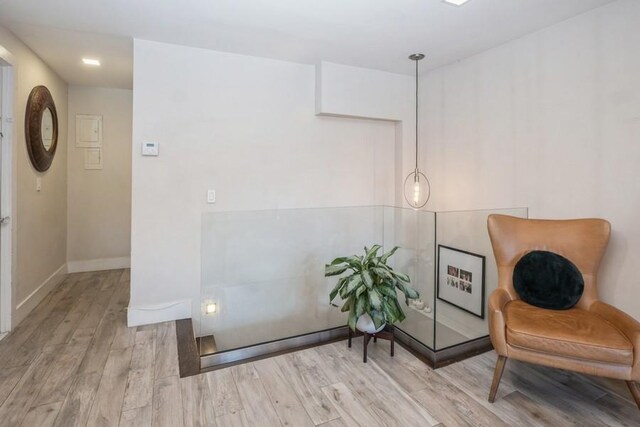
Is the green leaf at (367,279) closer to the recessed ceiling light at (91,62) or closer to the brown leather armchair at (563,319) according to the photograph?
the brown leather armchair at (563,319)

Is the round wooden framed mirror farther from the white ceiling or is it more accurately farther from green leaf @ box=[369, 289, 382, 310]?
green leaf @ box=[369, 289, 382, 310]

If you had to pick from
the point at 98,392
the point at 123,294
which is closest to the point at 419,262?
the point at 98,392

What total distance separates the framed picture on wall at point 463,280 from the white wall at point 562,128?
0.56m

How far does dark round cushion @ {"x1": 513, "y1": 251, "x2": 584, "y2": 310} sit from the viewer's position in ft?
7.46

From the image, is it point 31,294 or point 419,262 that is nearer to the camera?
point 419,262

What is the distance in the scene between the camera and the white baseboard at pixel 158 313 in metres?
3.04

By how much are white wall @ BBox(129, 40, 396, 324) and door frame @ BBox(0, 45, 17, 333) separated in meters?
0.93

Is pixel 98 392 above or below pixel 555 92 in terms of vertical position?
below

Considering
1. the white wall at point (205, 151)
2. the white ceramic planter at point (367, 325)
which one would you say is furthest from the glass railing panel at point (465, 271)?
the white wall at point (205, 151)

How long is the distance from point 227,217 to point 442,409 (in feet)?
6.67

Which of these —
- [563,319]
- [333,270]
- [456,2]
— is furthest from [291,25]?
[563,319]

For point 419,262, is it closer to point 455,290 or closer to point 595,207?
point 455,290

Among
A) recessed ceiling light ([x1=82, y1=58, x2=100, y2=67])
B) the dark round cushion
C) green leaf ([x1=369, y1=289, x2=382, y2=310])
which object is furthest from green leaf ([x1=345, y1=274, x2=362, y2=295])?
recessed ceiling light ([x1=82, y1=58, x2=100, y2=67])

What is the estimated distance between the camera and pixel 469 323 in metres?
2.98
